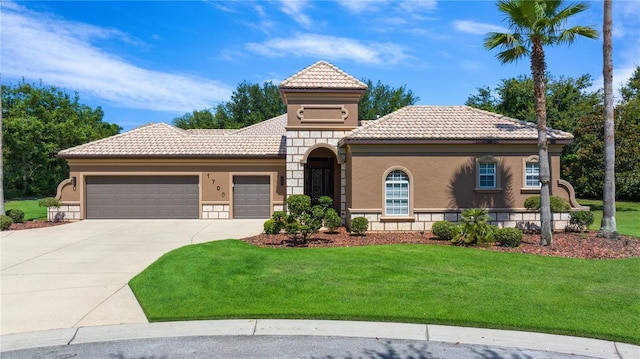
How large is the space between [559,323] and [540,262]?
4.80 m

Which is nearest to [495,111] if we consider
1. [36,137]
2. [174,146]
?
[174,146]

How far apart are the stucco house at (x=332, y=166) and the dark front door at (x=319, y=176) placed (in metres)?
0.06

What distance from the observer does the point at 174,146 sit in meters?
21.7

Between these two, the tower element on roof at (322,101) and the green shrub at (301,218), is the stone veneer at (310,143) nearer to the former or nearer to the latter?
the tower element on roof at (322,101)

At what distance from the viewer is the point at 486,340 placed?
5961 millimetres

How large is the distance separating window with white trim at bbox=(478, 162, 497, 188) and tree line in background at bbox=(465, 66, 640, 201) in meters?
11.8

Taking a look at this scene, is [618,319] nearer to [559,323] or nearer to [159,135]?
[559,323]

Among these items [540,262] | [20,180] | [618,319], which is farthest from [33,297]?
[20,180]

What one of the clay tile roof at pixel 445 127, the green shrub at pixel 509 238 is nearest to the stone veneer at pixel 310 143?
the clay tile roof at pixel 445 127

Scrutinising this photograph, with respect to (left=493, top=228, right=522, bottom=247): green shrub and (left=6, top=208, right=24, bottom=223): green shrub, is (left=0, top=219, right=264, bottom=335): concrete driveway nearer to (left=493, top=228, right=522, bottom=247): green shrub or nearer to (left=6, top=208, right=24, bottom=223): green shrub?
(left=6, top=208, right=24, bottom=223): green shrub

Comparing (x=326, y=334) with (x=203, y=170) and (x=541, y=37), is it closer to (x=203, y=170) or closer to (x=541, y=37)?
(x=541, y=37)

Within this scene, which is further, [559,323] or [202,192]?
[202,192]

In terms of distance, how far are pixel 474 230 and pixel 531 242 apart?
2.53m

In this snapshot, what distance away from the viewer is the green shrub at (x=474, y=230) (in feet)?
42.5
